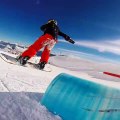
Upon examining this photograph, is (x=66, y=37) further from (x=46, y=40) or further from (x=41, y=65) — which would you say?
(x=41, y=65)

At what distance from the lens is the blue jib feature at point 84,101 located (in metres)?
2.56

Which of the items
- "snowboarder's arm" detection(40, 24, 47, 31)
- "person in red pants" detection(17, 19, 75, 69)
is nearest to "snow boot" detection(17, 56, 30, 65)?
"person in red pants" detection(17, 19, 75, 69)

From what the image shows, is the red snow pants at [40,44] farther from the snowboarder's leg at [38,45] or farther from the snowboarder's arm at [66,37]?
the snowboarder's arm at [66,37]

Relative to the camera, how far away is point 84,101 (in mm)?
2674

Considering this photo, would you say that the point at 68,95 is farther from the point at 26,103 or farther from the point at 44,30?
the point at 44,30

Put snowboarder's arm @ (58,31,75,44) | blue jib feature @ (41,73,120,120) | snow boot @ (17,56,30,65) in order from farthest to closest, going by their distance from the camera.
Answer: snowboarder's arm @ (58,31,75,44)
snow boot @ (17,56,30,65)
blue jib feature @ (41,73,120,120)

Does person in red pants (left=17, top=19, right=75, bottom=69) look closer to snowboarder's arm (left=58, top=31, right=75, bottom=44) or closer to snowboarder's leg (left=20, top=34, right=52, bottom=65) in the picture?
snowboarder's leg (left=20, top=34, right=52, bottom=65)

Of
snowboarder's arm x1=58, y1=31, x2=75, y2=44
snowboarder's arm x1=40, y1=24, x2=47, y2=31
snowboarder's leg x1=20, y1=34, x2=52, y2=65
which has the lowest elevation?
snowboarder's leg x1=20, y1=34, x2=52, y2=65

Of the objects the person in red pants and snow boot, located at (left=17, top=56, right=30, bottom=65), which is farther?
snow boot, located at (left=17, top=56, right=30, bottom=65)

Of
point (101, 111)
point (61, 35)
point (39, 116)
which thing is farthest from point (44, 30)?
point (101, 111)

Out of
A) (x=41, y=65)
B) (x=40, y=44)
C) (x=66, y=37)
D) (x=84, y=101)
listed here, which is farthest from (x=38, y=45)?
(x=84, y=101)

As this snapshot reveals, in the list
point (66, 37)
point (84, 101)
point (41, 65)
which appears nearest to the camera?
point (84, 101)

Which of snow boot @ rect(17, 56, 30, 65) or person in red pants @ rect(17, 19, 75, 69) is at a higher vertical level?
person in red pants @ rect(17, 19, 75, 69)

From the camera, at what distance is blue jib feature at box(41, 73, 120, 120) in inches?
101
